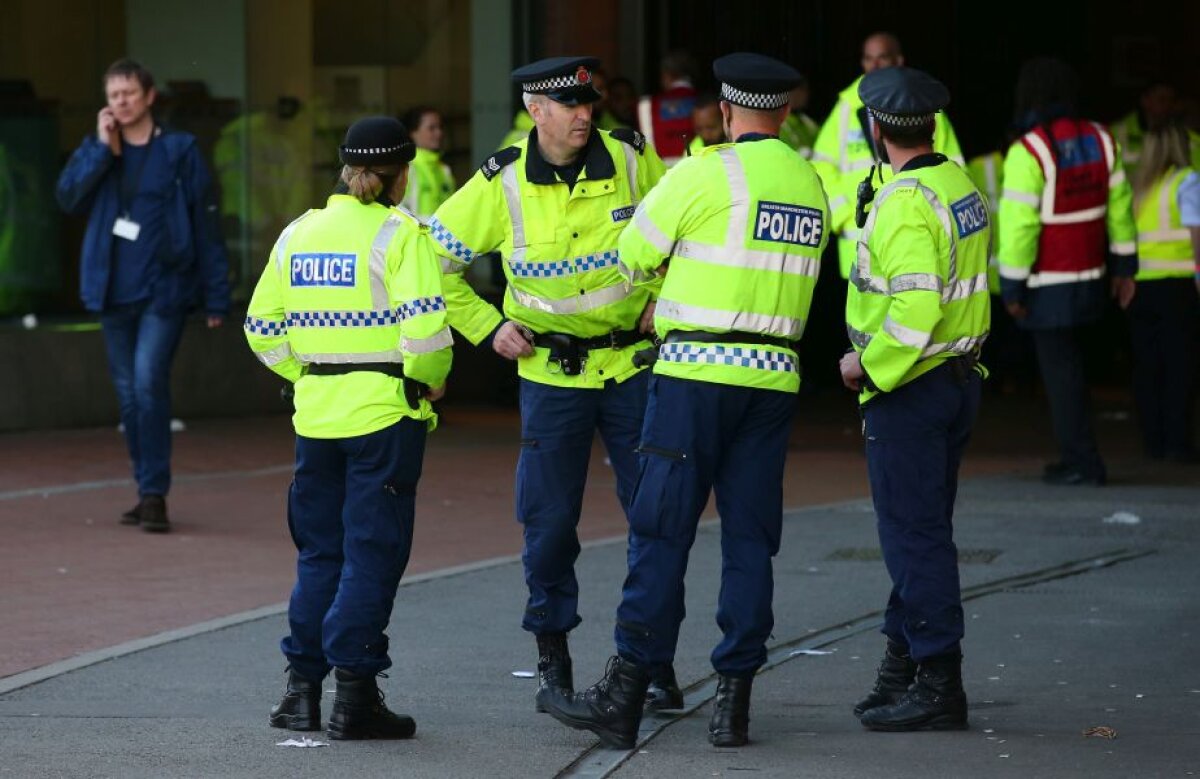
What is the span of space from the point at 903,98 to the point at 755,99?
1.49 ft

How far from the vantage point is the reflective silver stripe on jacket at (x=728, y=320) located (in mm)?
6215

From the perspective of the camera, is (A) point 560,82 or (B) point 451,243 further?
(B) point 451,243

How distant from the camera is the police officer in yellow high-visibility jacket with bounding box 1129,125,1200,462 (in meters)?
12.5

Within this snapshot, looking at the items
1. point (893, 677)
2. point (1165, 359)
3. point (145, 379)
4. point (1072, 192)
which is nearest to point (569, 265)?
point (893, 677)

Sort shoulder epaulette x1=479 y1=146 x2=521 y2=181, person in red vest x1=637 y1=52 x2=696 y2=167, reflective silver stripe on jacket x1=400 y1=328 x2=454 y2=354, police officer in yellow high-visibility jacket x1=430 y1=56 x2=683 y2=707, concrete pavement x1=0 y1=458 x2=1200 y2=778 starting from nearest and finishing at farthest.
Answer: concrete pavement x1=0 y1=458 x2=1200 y2=778
reflective silver stripe on jacket x1=400 y1=328 x2=454 y2=354
police officer in yellow high-visibility jacket x1=430 y1=56 x2=683 y2=707
shoulder epaulette x1=479 y1=146 x2=521 y2=181
person in red vest x1=637 y1=52 x2=696 y2=167

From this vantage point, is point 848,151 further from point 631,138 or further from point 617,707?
point 617,707

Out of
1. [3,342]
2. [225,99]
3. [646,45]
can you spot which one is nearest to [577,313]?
[3,342]

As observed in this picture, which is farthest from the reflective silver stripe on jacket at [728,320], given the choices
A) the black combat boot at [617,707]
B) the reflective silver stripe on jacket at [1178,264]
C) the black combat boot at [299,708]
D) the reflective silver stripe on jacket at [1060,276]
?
the reflective silver stripe on jacket at [1178,264]

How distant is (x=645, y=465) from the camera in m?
6.34

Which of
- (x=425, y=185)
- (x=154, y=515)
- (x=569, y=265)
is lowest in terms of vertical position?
(x=154, y=515)

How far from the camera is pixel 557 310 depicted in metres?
6.82

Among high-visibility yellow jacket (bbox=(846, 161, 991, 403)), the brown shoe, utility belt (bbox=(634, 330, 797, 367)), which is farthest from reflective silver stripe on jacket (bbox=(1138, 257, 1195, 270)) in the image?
utility belt (bbox=(634, 330, 797, 367))

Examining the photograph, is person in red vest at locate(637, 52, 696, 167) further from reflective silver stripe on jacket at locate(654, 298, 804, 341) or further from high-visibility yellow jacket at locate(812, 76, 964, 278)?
reflective silver stripe on jacket at locate(654, 298, 804, 341)

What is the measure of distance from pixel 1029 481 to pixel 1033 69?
2138 millimetres
